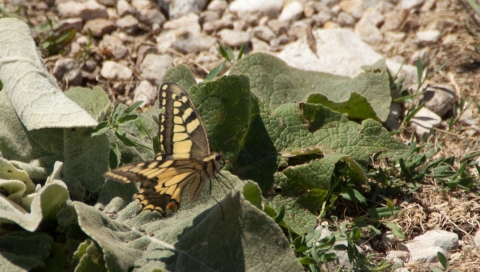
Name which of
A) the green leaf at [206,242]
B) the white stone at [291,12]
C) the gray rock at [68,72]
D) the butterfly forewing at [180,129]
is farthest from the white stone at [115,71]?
the green leaf at [206,242]

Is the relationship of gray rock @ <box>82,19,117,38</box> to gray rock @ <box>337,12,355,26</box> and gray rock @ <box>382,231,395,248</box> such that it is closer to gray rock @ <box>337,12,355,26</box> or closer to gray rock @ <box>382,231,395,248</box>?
gray rock @ <box>337,12,355,26</box>

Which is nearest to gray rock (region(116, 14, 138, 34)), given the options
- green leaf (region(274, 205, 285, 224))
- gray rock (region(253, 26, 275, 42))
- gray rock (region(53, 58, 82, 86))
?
gray rock (region(53, 58, 82, 86))

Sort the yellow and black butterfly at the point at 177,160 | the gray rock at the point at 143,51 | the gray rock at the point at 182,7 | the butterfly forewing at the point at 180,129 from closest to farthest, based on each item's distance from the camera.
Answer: the yellow and black butterfly at the point at 177,160, the butterfly forewing at the point at 180,129, the gray rock at the point at 143,51, the gray rock at the point at 182,7

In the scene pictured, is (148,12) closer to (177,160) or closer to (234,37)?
(234,37)

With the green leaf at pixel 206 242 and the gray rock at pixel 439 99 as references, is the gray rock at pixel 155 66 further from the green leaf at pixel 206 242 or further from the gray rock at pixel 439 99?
the gray rock at pixel 439 99

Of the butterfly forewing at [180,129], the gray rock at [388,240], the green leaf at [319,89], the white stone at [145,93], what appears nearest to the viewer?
the butterfly forewing at [180,129]

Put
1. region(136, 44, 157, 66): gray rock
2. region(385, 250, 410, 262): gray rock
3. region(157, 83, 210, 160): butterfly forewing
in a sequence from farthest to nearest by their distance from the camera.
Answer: region(136, 44, 157, 66): gray rock → region(385, 250, 410, 262): gray rock → region(157, 83, 210, 160): butterfly forewing

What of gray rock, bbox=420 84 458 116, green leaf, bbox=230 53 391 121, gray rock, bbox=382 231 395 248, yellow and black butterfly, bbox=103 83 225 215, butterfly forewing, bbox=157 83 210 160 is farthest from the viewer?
gray rock, bbox=420 84 458 116
